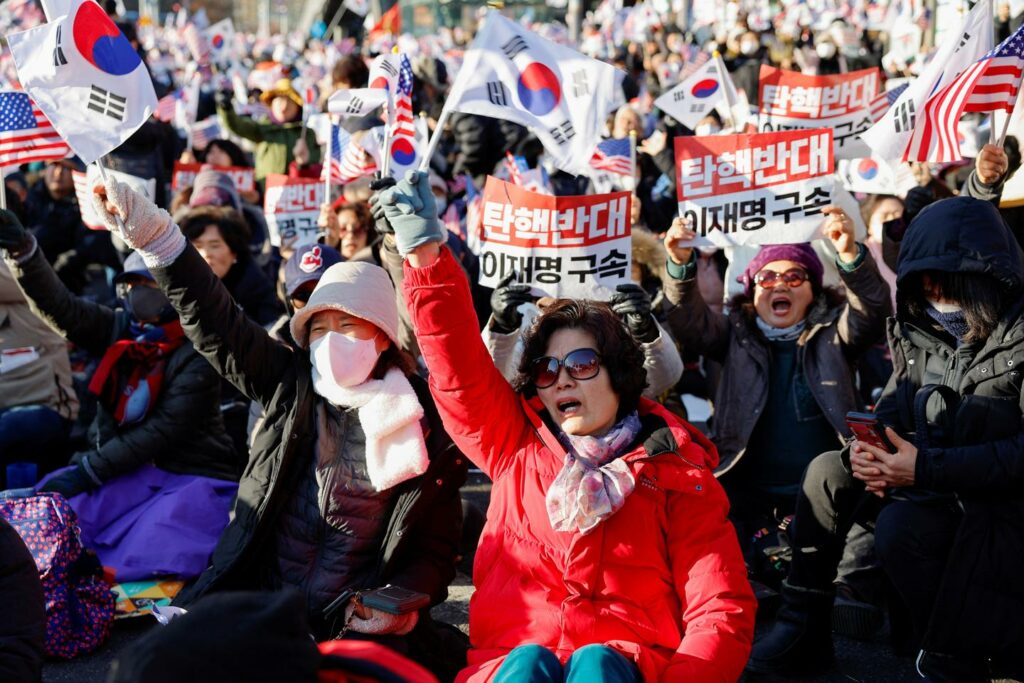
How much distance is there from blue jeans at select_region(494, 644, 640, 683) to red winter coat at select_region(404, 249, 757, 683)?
12cm

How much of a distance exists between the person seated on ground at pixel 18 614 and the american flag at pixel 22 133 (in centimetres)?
310

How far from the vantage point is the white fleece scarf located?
12.7 feet

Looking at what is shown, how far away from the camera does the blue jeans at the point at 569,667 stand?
2816 mm

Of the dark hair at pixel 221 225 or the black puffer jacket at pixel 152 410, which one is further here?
the dark hair at pixel 221 225

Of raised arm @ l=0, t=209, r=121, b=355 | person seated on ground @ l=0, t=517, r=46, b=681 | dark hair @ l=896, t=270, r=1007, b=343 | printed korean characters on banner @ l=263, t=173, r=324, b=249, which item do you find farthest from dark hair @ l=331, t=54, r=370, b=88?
person seated on ground @ l=0, t=517, r=46, b=681

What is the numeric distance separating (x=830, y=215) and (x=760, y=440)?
99 cm

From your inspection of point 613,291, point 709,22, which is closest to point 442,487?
point 613,291

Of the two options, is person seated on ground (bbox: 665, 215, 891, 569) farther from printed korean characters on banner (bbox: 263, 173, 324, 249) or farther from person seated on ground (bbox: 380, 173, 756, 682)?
printed korean characters on banner (bbox: 263, 173, 324, 249)

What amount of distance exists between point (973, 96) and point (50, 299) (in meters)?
3.91

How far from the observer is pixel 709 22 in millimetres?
18984

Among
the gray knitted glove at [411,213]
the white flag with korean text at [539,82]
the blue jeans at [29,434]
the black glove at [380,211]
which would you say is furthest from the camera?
the blue jeans at [29,434]

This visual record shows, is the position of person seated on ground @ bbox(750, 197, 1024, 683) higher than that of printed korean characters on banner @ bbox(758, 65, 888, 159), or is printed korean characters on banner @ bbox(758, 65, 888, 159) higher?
printed korean characters on banner @ bbox(758, 65, 888, 159)

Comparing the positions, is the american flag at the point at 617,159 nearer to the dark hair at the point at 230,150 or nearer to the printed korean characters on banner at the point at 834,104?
the printed korean characters on banner at the point at 834,104

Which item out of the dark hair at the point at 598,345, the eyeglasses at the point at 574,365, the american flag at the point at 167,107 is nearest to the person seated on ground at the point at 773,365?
the dark hair at the point at 598,345
